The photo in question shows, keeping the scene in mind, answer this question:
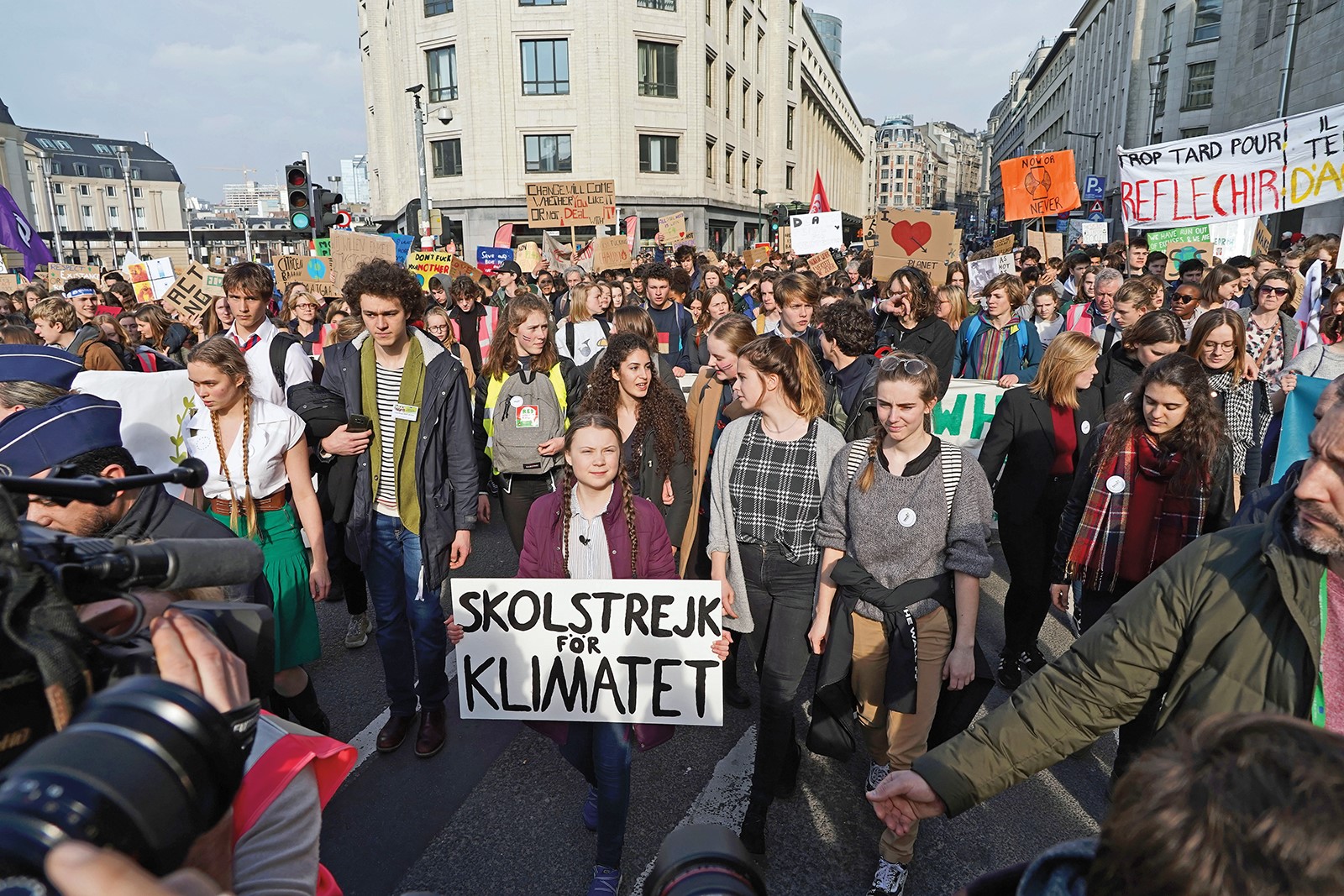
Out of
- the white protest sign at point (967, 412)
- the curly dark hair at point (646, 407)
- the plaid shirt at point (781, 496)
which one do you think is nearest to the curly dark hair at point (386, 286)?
the curly dark hair at point (646, 407)

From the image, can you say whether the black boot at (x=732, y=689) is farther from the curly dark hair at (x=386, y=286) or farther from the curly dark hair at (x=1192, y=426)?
the curly dark hair at (x=386, y=286)

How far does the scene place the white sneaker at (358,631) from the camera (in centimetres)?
490

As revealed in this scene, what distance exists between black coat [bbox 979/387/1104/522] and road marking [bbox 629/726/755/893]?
183 centimetres

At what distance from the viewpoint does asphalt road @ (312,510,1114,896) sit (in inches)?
117

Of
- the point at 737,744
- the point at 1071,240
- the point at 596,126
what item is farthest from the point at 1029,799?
the point at 596,126

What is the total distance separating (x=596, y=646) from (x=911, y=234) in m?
7.72

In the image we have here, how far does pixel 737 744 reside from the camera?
381 centimetres

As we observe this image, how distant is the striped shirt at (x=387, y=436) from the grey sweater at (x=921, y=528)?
2112mm

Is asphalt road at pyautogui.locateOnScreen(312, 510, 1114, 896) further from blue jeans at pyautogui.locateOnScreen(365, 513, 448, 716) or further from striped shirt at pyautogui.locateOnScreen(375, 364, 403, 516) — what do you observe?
striped shirt at pyautogui.locateOnScreen(375, 364, 403, 516)

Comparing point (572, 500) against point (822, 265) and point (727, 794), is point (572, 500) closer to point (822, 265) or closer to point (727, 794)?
point (727, 794)

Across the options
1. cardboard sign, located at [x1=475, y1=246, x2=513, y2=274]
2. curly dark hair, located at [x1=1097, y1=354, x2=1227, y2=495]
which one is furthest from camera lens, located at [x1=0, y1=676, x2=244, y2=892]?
cardboard sign, located at [x1=475, y1=246, x2=513, y2=274]

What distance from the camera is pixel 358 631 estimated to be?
497 cm

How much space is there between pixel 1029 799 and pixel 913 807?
197cm

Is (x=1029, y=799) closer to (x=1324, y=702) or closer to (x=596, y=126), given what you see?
(x=1324, y=702)
